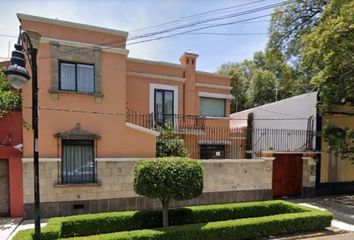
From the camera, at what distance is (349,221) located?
10227mm

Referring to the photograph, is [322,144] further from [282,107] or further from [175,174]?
[175,174]

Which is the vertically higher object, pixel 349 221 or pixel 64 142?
pixel 64 142

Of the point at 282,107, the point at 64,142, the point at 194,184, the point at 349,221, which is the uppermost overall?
the point at 282,107

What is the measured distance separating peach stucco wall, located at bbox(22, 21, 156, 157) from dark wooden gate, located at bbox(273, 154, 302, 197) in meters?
6.65

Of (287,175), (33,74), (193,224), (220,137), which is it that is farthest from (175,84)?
(33,74)

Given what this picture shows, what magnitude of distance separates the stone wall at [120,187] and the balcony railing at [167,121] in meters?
3.24

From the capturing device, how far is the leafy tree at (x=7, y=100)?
9711 millimetres

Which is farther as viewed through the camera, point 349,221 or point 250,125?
point 250,125

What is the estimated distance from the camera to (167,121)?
1462 cm

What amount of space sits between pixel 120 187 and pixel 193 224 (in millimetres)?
3768

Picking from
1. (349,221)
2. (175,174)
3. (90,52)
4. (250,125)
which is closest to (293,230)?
(349,221)

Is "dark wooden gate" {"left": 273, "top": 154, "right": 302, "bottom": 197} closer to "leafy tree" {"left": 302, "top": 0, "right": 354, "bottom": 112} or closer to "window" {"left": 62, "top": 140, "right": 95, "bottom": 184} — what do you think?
"leafy tree" {"left": 302, "top": 0, "right": 354, "bottom": 112}

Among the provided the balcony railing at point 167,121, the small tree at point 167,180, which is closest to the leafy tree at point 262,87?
the balcony railing at point 167,121

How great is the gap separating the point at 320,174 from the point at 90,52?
12.5 m
